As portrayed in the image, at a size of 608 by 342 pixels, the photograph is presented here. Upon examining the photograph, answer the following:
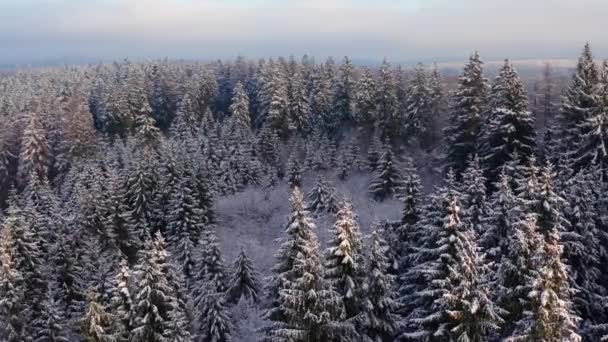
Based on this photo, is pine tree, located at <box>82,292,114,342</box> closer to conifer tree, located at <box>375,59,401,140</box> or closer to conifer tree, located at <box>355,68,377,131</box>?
conifer tree, located at <box>375,59,401,140</box>

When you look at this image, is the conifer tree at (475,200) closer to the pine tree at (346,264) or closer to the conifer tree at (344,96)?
the pine tree at (346,264)

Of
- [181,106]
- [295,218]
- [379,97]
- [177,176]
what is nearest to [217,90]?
[181,106]

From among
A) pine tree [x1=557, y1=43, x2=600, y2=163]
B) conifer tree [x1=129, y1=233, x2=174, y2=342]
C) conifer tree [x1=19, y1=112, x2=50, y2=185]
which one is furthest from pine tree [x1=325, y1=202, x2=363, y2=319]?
conifer tree [x1=19, y1=112, x2=50, y2=185]

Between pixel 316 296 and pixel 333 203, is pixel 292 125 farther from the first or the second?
pixel 316 296

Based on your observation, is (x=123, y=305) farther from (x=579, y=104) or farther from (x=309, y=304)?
(x=579, y=104)

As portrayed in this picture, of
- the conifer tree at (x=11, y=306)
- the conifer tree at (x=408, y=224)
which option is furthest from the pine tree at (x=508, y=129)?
the conifer tree at (x=11, y=306)

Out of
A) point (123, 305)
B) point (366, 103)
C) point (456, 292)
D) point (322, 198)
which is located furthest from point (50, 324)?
point (366, 103)
